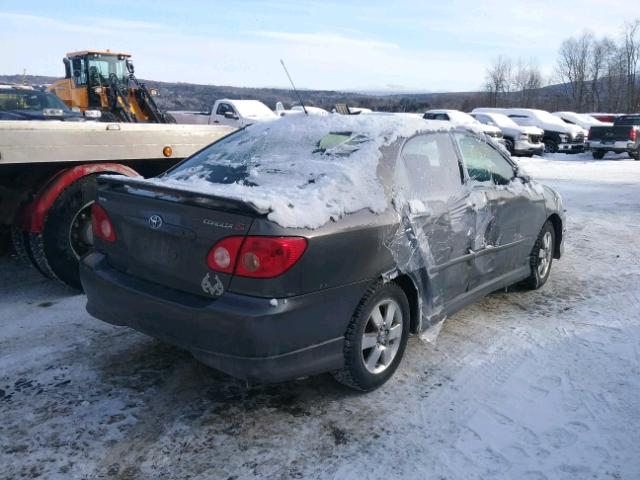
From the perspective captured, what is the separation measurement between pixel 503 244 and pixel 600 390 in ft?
4.58

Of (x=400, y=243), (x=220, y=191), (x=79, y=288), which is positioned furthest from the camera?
(x=79, y=288)

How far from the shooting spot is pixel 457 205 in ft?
13.1

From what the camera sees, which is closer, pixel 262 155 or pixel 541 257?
pixel 262 155

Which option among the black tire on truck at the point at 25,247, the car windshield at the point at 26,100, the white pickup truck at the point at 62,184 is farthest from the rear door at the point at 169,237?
the car windshield at the point at 26,100

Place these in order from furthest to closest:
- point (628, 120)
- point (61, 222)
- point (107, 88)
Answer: point (628, 120)
point (107, 88)
point (61, 222)

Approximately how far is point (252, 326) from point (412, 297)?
127 centimetres

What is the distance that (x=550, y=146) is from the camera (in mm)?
24828

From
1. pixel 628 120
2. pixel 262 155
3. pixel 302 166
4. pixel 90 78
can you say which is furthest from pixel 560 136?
pixel 302 166

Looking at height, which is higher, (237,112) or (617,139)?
(237,112)

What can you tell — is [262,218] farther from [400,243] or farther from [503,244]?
[503,244]

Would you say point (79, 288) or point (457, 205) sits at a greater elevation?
point (457, 205)

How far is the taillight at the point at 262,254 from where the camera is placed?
2.82 meters

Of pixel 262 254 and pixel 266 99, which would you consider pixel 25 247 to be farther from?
pixel 266 99

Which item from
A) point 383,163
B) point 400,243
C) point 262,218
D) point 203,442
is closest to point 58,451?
point 203,442
